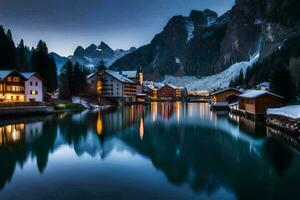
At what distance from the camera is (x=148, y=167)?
20578 mm

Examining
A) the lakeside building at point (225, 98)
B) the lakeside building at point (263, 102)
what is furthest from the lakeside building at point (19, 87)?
the lakeside building at point (263, 102)

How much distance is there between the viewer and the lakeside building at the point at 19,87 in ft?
221

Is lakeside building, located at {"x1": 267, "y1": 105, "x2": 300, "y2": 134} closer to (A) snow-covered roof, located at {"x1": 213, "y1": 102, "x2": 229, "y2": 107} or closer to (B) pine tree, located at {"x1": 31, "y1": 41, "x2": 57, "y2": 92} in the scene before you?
(A) snow-covered roof, located at {"x1": 213, "y1": 102, "x2": 229, "y2": 107}

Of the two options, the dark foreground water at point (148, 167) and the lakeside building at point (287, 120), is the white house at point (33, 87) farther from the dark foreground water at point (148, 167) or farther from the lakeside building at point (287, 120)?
the lakeside building at point (287, 120)

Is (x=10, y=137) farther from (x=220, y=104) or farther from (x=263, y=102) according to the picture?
A: (x=220, y=104)

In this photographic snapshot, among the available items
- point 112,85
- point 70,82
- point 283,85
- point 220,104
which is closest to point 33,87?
point 70,82

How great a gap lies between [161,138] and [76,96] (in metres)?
62.9

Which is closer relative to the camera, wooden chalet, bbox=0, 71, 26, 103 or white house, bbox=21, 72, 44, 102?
Answer: wooden chalet, bbox=0, 71, 26, 103

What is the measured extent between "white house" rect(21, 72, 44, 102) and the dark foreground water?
41.0m

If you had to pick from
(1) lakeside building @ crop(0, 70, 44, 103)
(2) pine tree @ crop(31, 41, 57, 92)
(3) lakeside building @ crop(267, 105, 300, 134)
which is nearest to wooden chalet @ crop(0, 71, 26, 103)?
(1) lakeside building @ crop(0, 70, 44, 103)

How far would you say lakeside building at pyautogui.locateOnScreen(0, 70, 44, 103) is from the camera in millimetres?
67250

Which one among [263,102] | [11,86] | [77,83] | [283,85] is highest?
[77,83]

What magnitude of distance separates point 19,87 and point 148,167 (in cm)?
5842

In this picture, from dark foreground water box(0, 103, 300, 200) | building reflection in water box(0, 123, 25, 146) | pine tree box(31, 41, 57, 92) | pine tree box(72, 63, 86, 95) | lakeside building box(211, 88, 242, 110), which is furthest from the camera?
pine tree box(72, 63, 86, 95)
